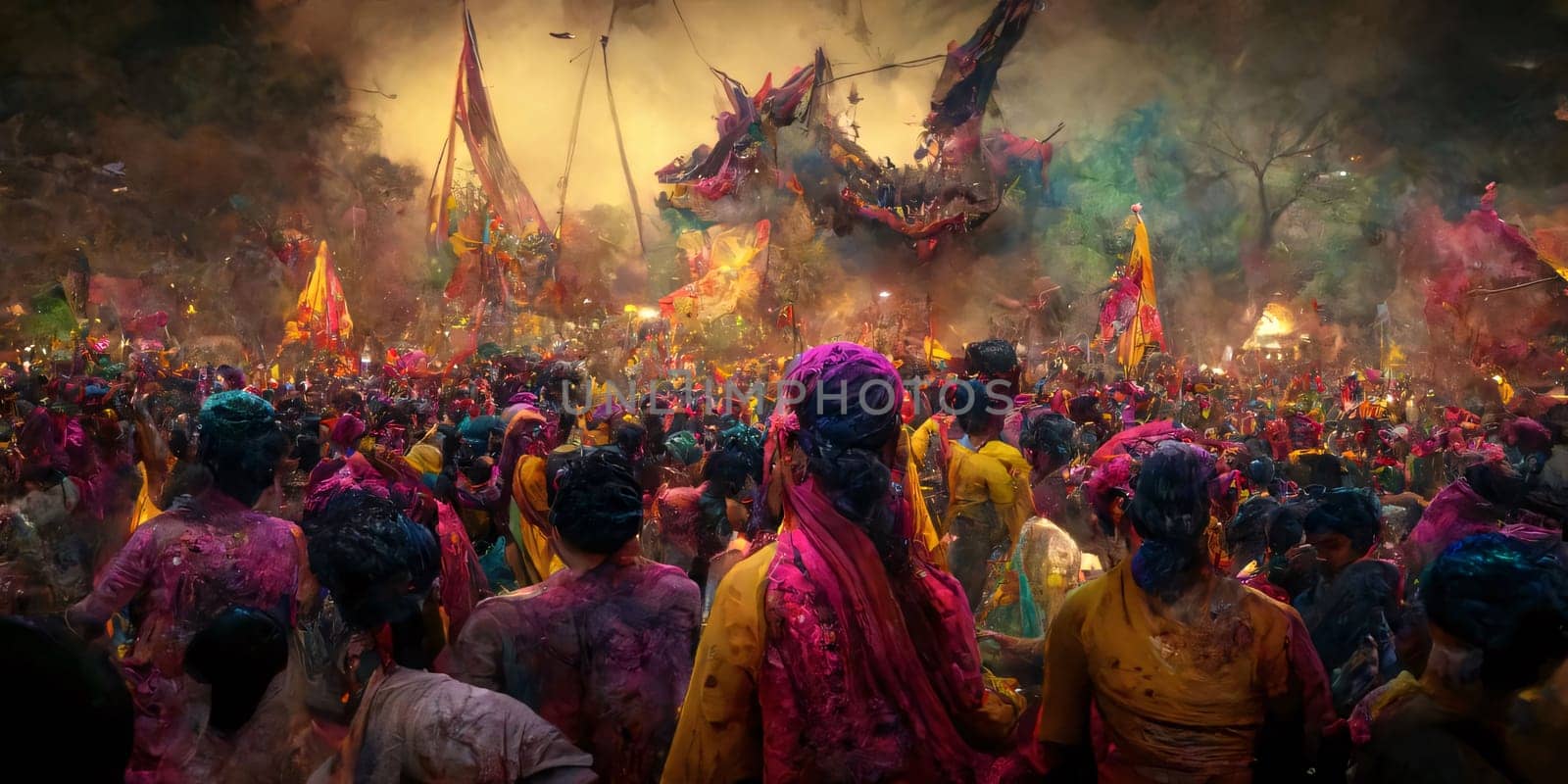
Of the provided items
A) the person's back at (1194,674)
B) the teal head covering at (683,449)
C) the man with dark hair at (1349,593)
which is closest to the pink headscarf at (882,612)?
the person's back at (1194,674)

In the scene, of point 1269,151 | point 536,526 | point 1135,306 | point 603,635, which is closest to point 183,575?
point 603,635

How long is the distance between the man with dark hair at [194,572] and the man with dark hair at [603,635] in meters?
0.96

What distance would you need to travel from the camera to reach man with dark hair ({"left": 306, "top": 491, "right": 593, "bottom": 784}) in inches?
51.8

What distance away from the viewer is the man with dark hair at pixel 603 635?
5.78 feet

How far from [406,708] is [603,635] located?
51 centimetres

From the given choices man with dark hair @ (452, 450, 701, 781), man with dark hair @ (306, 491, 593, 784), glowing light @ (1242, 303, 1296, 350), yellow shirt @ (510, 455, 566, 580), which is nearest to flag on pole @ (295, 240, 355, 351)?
yellow shirt @ (510, 455, 566, 580)

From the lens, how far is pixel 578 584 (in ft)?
5.98

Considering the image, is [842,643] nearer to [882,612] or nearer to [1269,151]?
[882,612]

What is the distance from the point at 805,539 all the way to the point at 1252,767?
3.23 feet

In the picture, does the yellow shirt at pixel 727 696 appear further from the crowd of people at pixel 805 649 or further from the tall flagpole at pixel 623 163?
the tall flagpole at pixel 623 163

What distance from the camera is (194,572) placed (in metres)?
2.22

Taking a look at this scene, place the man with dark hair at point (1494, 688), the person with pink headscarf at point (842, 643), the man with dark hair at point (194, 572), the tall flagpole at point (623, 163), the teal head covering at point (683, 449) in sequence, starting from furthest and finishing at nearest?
the tall flagpole at point (623, 163), the teal head covering at point (683, 449), the man with dark hair at point (194, 572), the person with pink headscarf at point (842, 643), the man with dark hair at point (1494, 688)

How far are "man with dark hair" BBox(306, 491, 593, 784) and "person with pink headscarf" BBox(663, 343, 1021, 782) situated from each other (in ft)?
0.93

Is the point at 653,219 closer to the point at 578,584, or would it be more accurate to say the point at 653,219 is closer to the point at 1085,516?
the point at 1085,516
